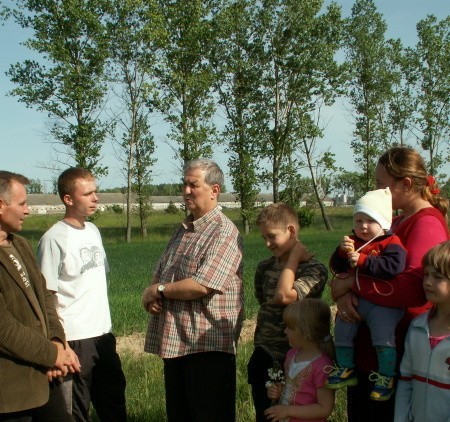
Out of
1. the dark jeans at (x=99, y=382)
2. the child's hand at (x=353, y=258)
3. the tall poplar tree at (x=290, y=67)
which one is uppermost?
the tall poplar tree at (x=290, y=67)

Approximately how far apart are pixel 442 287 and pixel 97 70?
39.2 m

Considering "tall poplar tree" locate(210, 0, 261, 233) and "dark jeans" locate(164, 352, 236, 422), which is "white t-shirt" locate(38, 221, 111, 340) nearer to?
"dark jeans" locate(164, 352, 236, 422)

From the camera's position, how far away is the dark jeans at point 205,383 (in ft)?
13.9

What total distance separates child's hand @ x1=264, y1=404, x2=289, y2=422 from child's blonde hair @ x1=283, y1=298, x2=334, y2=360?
1.34 feet

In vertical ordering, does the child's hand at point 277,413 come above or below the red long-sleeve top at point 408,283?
below

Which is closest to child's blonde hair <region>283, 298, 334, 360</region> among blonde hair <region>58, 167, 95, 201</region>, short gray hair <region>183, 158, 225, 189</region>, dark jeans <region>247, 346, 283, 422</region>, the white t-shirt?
dark jeans <region>247, 346, 283, 422</region>

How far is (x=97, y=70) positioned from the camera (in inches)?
1582

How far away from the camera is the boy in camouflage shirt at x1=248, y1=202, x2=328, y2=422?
402 centimetres

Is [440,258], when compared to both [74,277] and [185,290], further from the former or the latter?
[74,277]

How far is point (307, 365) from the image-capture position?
374 cm

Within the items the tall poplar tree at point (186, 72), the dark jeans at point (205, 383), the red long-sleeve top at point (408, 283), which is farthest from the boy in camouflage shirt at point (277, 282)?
the tall poplar tree at point (186, 72)

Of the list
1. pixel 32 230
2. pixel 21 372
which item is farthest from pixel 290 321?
pixel 32 230

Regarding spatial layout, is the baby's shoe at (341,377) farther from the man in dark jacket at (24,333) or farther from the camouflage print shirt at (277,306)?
the man in dark jacket at (24,333)

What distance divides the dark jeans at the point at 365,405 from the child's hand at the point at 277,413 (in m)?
0.36
